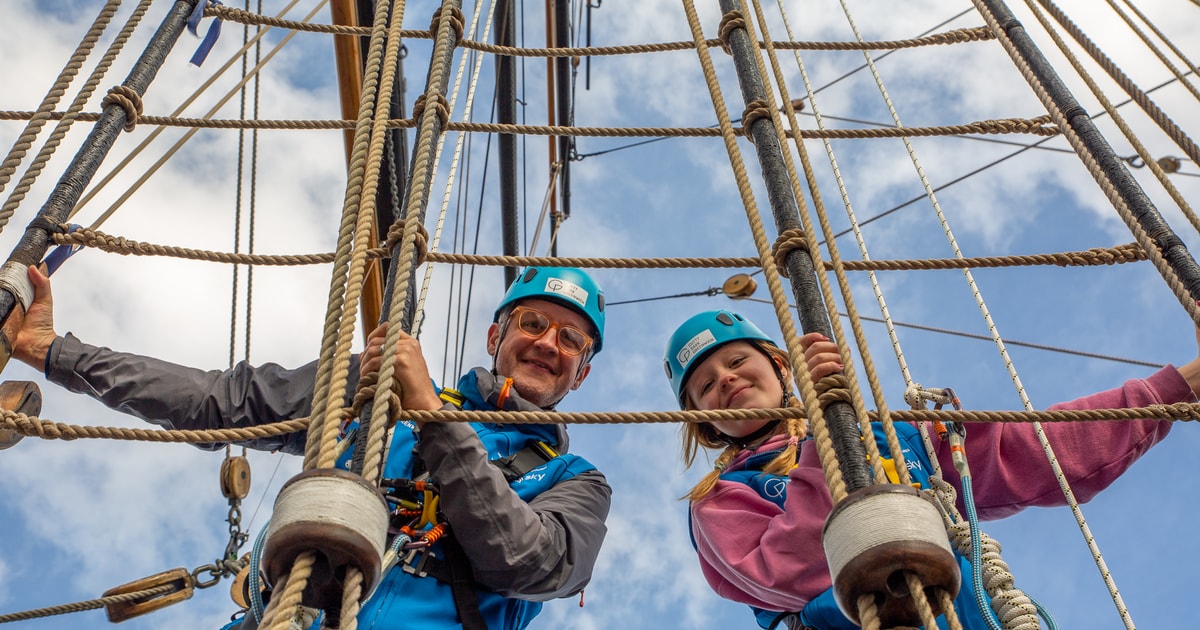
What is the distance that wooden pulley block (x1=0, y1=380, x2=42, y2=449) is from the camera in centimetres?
156

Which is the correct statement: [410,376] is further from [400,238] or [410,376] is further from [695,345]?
[695,345]

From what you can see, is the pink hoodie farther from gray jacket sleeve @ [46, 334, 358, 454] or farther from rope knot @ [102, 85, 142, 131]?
rope knot @ [102, 85, 142, 131]

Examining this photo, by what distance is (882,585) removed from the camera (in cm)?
93

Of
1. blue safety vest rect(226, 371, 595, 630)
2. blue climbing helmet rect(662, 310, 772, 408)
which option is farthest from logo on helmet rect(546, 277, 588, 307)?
blue safety vest rect(226, 371, 595, 630)

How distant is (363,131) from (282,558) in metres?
0.75

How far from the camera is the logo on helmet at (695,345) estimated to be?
2.34 meters

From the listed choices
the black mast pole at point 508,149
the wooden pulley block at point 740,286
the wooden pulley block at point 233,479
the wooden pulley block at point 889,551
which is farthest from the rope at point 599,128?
the black mast pole at point 508,149

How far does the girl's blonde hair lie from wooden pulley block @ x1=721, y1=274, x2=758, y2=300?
264 cm

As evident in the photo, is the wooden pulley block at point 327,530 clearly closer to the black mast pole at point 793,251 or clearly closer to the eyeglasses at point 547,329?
the black mast pole at point 793,251

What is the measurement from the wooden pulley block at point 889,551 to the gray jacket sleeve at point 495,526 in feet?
2.02

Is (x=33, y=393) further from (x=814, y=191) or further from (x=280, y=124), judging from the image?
(x=814, y=191)

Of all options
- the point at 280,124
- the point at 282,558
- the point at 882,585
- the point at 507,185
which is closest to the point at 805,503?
the point at 882,585

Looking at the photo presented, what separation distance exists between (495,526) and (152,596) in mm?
1622

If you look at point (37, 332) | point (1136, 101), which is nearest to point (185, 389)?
point (37, 332)
